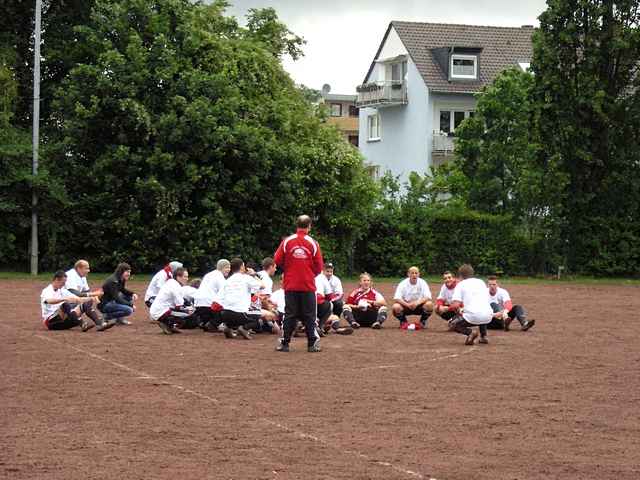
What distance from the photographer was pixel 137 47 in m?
39.2

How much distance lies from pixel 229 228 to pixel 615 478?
31.3 m

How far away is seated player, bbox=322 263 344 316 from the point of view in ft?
72.7

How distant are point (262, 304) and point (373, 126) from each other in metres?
52.5

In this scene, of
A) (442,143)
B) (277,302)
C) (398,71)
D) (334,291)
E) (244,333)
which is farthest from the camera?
(398,71)

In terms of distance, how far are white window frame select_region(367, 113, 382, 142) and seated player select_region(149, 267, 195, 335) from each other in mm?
51587

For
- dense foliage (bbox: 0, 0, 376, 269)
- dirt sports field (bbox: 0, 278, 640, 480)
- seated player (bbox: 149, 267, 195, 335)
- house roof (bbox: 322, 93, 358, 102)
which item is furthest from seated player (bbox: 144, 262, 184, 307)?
house roof (bbox: 322, 93, 358, 102)

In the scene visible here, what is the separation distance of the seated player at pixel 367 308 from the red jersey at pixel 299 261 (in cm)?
479

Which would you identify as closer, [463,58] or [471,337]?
[471,337]

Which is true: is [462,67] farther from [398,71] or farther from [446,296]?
[446,296]

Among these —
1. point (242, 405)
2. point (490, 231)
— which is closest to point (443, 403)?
point (242, 405)

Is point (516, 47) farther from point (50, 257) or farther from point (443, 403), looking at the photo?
point (443, 403)

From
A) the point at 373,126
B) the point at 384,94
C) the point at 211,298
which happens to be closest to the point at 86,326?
the point at 211,298

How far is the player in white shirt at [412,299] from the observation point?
2317cm

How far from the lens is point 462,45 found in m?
68.0
